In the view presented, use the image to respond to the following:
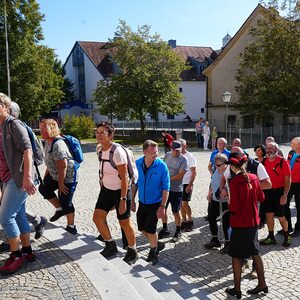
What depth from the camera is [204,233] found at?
23.6 feet

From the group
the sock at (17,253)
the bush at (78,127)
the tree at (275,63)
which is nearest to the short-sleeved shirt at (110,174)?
the sock at (17,253)

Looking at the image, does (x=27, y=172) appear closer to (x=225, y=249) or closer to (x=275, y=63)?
(x=225, y=249)

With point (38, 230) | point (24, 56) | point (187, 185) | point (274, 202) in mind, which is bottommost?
point (38, 230)

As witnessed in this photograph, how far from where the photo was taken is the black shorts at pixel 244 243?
4.70 metres

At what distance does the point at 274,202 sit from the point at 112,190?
284cm

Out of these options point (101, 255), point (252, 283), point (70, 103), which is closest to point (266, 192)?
point (252, 283)

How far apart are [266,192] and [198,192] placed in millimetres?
4684

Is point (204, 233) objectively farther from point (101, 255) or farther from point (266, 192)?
point (101, 255)

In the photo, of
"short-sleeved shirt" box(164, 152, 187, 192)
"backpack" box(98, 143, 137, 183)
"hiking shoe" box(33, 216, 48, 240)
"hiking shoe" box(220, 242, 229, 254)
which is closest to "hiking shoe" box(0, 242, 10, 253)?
"hiking shoe" box(33, 216, 48, 240)

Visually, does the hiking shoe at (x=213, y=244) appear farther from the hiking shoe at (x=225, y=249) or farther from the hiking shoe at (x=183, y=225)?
Result: the hiking shoe at (x=183, y=225)

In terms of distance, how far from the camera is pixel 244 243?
Result: 15.4 feet

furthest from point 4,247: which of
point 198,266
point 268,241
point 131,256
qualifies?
point 268,241

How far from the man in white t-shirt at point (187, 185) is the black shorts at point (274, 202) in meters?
1.36

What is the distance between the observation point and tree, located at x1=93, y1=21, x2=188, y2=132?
29734 millimetres
